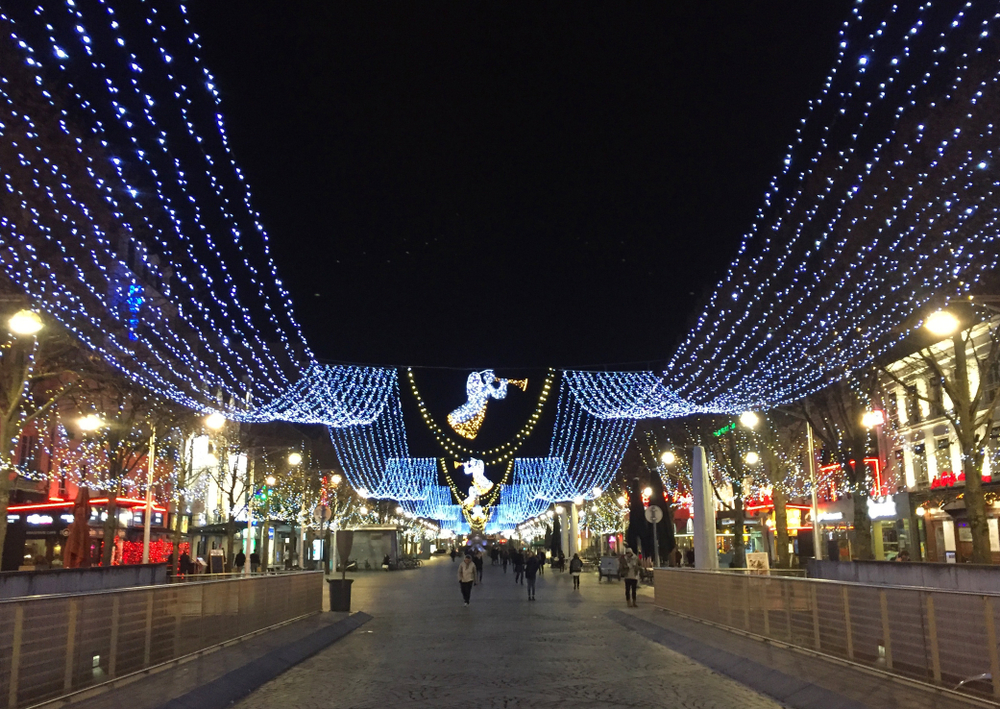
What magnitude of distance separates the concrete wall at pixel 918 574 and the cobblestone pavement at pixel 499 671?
9.69 feet

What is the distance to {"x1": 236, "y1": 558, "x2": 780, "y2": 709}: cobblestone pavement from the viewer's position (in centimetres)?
1125

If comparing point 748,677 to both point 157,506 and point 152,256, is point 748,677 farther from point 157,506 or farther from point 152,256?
point 152,256

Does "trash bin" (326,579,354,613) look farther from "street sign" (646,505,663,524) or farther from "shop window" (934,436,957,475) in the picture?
"shop window" (934,436,957,475)

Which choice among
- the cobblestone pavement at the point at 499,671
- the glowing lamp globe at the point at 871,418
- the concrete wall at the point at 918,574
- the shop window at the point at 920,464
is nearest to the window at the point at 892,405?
the shop window at the point at 920,464

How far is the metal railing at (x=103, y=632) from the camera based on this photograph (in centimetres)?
892

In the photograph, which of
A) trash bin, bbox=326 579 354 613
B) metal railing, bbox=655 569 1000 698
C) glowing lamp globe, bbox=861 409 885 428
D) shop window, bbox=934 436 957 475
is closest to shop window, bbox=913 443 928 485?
shop window, bbox=934 436 957 475

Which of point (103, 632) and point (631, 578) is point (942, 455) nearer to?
point (631, 578)

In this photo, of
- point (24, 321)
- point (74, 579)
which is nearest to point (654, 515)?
point (74, 579)

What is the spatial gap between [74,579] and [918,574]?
1516cm

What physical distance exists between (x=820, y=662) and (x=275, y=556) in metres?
70.4

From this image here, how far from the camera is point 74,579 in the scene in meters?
17.6

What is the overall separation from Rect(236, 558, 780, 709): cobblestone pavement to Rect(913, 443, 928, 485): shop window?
85.5 feet

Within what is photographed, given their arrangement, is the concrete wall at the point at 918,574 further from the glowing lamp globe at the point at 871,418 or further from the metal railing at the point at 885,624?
the glowing lamp globe at the point at 871,418

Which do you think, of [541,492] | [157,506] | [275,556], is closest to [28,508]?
[157,506]
